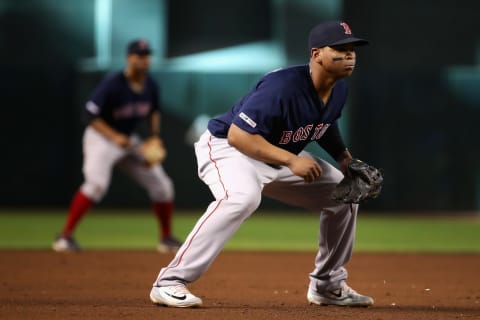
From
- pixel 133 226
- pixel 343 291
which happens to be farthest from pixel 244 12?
pixel 343 291

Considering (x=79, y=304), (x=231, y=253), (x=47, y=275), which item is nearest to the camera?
(x=79, y=304)

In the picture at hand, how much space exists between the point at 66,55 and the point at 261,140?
9944 millimetres

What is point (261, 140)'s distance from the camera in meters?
4.71

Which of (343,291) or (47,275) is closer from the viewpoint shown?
(343,291)

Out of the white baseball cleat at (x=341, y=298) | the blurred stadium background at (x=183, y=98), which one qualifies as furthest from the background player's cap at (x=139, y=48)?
the blurred stadium background at (x=183, y=98)

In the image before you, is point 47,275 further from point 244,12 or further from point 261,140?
point 244,12

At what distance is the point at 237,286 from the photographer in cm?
618

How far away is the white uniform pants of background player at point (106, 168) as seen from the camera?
8.61 metres

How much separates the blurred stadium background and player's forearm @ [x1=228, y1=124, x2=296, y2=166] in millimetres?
8860

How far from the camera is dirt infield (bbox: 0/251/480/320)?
4.80m

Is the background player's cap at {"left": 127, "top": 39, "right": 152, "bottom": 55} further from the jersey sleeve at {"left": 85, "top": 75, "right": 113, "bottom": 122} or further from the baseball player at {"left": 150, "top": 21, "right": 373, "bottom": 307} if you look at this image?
the baseball player at {"left": 150, "top": 21, "right": 373, "bottom": 307}

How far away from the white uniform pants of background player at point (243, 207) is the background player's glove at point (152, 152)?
11.1 ft

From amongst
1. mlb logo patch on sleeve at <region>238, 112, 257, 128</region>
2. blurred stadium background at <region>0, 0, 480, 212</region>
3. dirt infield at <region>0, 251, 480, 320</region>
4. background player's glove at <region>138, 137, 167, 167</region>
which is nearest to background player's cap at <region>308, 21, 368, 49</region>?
mlb logo patch on sleeve at <region>238, 112, 257, 128</region>

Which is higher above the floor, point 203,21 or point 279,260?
point 203,21
